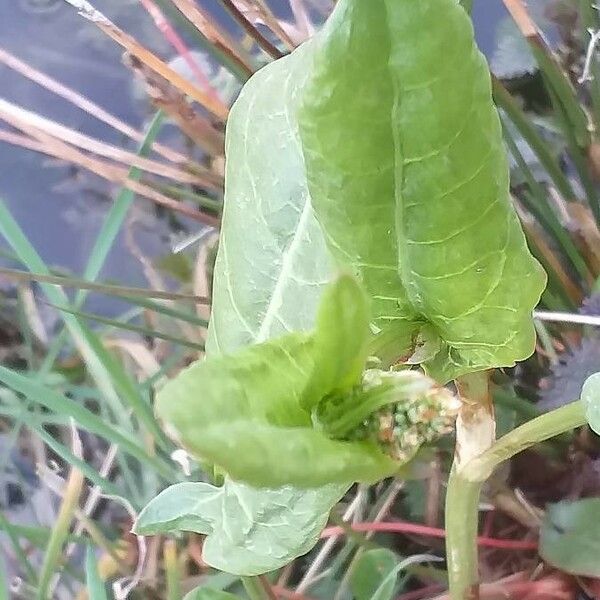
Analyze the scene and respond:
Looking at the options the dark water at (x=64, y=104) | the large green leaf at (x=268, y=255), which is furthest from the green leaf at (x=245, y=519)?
the dark water at (x=64, y=104)

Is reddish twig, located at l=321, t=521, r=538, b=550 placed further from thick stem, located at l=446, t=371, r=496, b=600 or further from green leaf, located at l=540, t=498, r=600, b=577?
thick stem, located at l=446, t=371, r=496, b=600

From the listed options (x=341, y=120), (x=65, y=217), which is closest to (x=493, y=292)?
(x=341, y=120)

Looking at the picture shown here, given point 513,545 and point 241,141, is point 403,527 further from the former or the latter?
point 241,141

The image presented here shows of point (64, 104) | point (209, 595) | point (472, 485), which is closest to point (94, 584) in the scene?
point (209, 595)

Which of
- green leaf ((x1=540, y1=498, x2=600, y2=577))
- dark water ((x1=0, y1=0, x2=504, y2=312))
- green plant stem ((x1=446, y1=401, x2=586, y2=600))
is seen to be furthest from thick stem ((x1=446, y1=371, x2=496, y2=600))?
dark water ((x1=0, y1=0, x2=504, y2=312))

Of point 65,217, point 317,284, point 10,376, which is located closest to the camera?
point 317,284

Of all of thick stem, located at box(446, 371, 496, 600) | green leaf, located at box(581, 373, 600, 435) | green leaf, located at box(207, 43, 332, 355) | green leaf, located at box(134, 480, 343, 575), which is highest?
green leaf, located at box(207, 43, 332, 355)

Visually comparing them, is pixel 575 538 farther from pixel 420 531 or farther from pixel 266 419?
pixel 266 419
